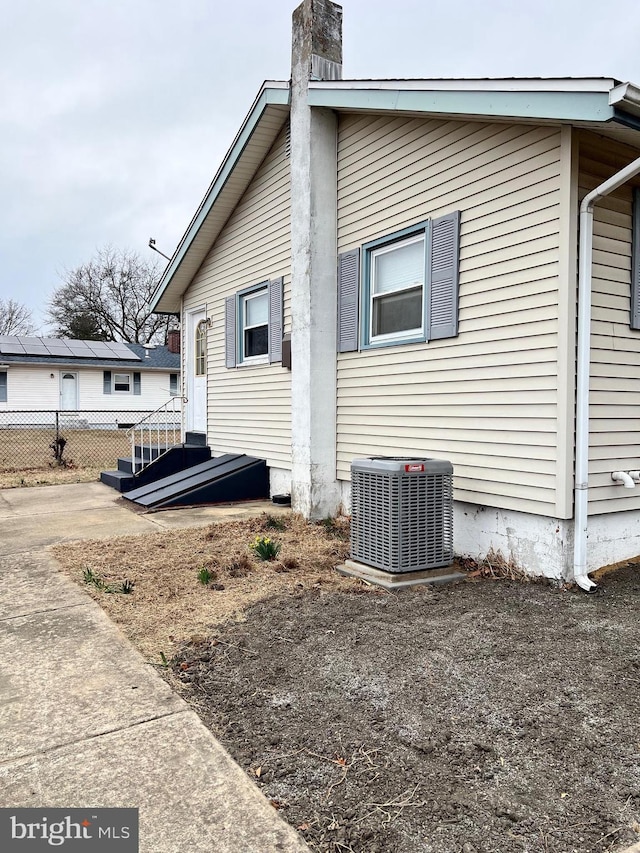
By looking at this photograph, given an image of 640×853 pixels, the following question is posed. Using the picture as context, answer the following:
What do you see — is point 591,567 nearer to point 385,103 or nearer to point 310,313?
point 310,313

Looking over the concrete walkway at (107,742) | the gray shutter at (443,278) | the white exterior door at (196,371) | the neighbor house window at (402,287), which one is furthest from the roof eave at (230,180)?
the concrete walkway at (107,742)

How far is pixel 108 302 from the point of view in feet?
123

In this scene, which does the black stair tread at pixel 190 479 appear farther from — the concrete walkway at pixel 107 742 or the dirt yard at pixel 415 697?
the concrete walkway at pixel 107 742

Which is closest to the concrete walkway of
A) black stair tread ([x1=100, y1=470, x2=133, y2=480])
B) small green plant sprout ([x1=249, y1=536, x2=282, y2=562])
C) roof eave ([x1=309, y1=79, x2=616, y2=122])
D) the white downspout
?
small green plant sprout ([x1=249, y1=536, x2=282, y2=562])

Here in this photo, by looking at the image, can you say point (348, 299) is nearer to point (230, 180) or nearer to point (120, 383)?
point (230, 180)

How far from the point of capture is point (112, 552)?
17.6 ft

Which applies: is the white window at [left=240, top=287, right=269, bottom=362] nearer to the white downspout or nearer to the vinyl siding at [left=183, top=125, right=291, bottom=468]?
the vinyl siding at [left=183, top=125, right=291, bottom=468]

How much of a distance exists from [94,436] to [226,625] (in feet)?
58.9

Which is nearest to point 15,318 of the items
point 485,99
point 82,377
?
point 82,377

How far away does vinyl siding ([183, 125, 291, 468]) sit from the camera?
787 centimetres

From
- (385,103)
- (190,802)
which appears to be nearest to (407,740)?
(190,802)

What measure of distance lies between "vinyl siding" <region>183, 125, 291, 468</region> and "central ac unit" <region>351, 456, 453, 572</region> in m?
3.18

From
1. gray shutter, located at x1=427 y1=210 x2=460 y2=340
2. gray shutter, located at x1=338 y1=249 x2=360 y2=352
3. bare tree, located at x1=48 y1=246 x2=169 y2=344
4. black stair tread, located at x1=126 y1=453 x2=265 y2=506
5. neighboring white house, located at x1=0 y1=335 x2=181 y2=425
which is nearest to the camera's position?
gray shutter, located at x1=427 y1=210 x2=460 y2=340

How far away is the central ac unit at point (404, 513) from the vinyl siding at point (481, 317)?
1.65 ft
